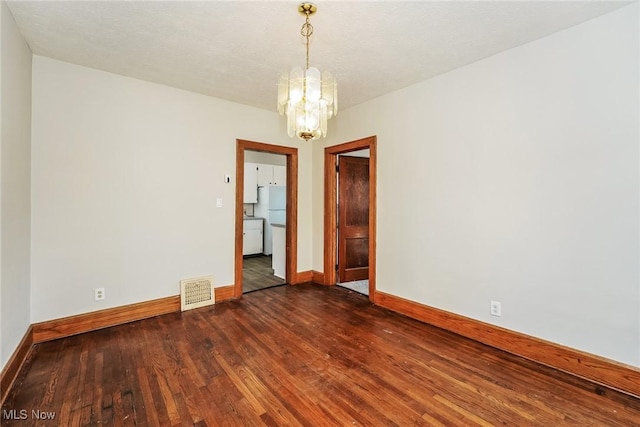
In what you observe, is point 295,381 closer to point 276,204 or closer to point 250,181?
point 276,204

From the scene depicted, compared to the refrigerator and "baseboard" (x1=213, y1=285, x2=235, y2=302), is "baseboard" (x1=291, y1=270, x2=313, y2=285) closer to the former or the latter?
"baseboard" (x1=213, y1=285, x2=235, y2=302)

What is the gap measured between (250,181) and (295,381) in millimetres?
5268

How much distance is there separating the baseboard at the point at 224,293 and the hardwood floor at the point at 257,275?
34 cm

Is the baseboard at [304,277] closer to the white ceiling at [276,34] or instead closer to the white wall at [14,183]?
the white ceiling at [276,34]

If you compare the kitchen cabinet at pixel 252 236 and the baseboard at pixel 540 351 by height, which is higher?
the kitchen cabinet at pixel 252 236

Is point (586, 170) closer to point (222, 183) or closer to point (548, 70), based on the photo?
point (548, 70)

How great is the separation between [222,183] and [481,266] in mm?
3073

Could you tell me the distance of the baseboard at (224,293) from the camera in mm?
3617

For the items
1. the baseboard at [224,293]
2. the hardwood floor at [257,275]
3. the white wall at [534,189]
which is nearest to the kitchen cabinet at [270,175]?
the hardwood floor at [257,275]

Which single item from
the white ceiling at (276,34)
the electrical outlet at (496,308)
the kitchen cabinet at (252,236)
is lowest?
the electrical outlet at (496,308)

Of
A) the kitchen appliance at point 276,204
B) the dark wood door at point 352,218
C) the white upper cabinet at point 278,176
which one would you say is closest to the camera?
the dark wood door at point 352,218

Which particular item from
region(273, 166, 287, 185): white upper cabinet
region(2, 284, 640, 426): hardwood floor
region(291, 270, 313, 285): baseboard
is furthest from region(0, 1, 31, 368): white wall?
region(273, 166, 287, 185): white upper cabinet

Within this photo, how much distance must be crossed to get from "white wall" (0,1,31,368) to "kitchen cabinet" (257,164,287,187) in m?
4.43

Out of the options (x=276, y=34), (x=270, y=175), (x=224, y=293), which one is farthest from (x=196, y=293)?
(x=270, y=175)
